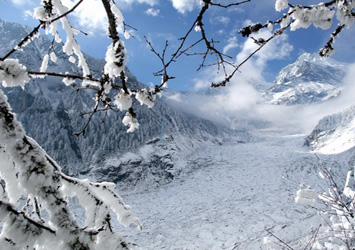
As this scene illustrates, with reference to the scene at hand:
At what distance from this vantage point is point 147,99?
1.78m

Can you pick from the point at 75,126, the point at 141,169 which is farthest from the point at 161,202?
the point at 75,126

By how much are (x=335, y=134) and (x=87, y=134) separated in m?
52.1

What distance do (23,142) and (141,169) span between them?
1728 inches

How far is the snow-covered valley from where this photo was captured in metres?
21.9

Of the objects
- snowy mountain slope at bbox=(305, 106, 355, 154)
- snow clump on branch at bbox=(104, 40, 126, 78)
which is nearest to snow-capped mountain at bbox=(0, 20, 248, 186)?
snowy mountain slope at bbox=(305, 106, 355, 154)

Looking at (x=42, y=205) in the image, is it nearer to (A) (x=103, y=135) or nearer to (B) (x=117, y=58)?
(B) (x=117, y=58)

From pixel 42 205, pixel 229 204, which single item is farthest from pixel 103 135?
pixel 42 205

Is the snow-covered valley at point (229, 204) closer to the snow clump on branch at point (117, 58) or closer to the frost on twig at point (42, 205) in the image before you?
the snow clump on branch at point (117, 58)

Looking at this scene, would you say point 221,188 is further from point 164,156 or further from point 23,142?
point 23,142

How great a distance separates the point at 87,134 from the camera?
48250 millimetres

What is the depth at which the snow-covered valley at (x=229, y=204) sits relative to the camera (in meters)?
21.9

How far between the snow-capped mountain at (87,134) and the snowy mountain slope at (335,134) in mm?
27633

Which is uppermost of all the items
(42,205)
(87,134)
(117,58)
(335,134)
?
(335,134)

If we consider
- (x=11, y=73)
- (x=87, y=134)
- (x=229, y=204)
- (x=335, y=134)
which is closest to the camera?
(x=11, y=73)
